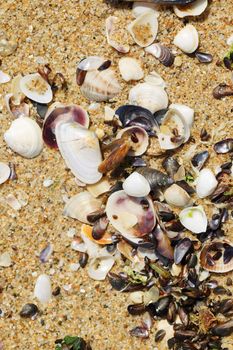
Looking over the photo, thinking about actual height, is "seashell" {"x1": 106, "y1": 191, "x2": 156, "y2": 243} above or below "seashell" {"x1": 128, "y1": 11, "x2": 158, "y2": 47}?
below

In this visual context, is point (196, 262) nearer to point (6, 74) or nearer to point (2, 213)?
point (2, 213)

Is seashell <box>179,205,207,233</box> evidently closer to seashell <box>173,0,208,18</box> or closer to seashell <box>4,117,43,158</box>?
seashell <box>4,117,43,158</box>

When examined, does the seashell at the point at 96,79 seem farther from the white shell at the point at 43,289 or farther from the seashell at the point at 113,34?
the white shell at the point at 43,289

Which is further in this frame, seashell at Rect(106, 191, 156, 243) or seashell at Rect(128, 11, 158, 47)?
seashell at Rect(128, 11, 158, 47)

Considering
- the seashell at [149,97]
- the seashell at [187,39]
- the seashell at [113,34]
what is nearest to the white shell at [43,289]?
the seashell at [149,97]

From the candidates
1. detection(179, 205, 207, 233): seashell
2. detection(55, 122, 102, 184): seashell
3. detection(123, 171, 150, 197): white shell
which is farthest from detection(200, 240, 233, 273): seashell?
detection(55, 122, 102, 184): seashell

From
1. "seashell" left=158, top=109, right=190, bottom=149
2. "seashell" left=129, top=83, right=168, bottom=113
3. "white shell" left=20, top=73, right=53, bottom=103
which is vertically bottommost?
"seashell" left=158, top=109, right=190, bottom=149

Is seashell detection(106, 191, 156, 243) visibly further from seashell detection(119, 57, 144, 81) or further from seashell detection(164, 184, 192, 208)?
seashell detection(119, 57, 144, 81)
